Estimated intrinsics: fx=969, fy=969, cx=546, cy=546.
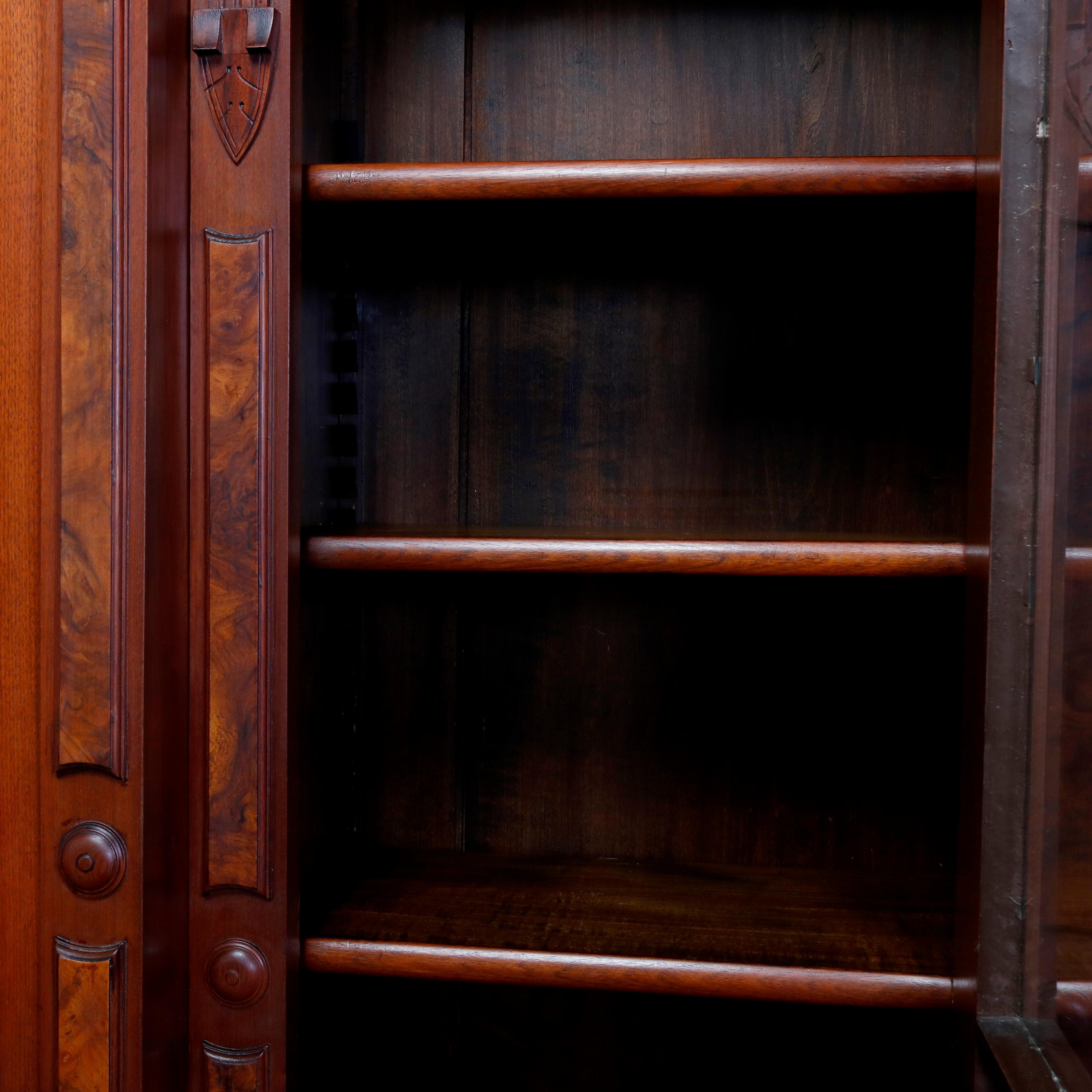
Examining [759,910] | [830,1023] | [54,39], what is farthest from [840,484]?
[54,39]

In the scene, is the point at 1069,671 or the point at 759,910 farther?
the point at 759,910

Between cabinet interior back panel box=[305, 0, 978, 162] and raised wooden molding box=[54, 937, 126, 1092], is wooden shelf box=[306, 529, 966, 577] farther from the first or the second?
cabinet interior back panel box=[305, 0, 978, 162]

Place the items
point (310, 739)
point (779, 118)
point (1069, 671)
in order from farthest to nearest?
point (779, 118) → point (310, 739) → point (1069, 671)

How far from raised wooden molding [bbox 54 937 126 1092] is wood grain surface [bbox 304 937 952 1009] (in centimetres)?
18

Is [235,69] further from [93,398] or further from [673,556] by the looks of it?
[673,556]

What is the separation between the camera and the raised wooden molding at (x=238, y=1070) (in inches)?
31.2

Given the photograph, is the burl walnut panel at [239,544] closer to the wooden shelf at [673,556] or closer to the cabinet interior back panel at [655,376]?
the wooden shelf at [673,556]

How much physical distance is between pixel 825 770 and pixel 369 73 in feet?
3.01

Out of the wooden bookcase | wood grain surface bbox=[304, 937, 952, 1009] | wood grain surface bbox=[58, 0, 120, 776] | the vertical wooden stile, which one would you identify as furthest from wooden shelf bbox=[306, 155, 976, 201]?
wood grain surface bbox=[304, 937, 952, 1009]

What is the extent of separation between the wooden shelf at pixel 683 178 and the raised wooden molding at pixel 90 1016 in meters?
0.66

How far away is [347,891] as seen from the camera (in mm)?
941

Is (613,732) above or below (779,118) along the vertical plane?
below

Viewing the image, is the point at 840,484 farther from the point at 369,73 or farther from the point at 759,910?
the point at 369,73

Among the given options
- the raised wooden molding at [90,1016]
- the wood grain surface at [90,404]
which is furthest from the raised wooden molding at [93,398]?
the raised wooden molding at [90,1016]
